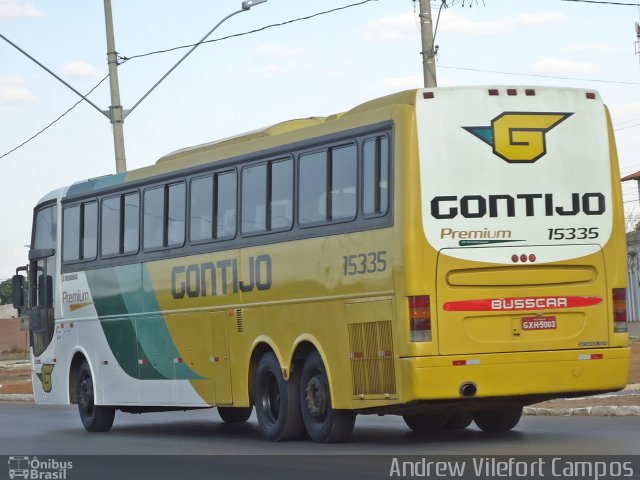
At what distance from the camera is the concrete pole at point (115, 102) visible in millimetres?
30203

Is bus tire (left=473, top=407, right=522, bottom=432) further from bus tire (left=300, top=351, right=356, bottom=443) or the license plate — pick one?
the license plate

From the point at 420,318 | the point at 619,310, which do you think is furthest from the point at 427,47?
the point at 420,318

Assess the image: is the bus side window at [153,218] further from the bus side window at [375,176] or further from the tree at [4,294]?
the tree at [4,294]

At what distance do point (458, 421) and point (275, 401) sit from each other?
2287 mm

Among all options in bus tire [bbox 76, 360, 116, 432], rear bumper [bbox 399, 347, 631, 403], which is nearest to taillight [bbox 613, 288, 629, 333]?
rear bumper [bbox 399, 347, 631, 403]

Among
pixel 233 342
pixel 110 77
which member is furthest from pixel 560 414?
pixel 110 77

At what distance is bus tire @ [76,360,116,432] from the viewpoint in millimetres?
21906

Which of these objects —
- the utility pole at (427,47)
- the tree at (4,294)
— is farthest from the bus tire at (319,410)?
the tree at (4,294)

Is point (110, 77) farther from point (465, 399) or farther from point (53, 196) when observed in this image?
point (465, 399)

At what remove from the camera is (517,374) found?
15.1 metres

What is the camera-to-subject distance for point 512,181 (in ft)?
50.2
